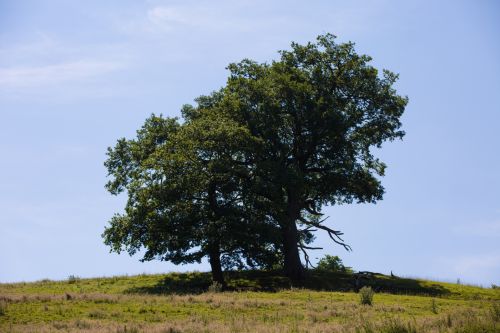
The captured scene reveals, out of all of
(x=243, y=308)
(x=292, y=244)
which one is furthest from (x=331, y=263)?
(x=243, y=308)

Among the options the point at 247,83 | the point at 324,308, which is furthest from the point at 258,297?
the point at 247,83

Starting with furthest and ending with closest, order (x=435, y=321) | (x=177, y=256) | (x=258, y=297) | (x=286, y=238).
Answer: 1. (x=286, y=238)
2. (x=177, y=256)
3. (x=258, y=297)
4. (x=435, y=321)

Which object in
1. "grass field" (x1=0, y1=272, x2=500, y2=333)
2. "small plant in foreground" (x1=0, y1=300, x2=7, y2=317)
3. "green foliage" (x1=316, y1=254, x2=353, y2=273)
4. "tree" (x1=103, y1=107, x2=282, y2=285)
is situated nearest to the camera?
"grass field" (x1=0, y1=272, x2=500, y2=333)

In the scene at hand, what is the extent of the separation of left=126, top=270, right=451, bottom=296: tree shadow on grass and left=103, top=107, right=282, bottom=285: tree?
6.11 ft

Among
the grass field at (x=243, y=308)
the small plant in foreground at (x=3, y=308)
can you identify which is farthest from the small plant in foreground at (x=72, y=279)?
the small plant in foreground at (x=3, y=308)

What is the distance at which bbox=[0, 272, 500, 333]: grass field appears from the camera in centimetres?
2864

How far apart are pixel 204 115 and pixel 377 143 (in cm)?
1515

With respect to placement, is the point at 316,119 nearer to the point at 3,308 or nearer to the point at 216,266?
the point at 216,266

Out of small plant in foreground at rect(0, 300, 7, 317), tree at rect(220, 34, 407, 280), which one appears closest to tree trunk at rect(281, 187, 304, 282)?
tree at rect(220, 34, 407, 280)

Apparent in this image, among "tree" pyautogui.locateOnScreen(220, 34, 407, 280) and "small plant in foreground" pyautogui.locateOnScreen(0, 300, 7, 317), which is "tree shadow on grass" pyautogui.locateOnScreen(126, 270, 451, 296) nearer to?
"tree" pyautogui.locateOnScreen(220, 34, 407, 280)

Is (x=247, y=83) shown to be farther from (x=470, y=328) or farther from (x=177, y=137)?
(x=470, y=328)

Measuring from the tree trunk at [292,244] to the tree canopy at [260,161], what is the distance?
0.30 ft

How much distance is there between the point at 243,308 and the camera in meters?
34.8

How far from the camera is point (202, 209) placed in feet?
163
